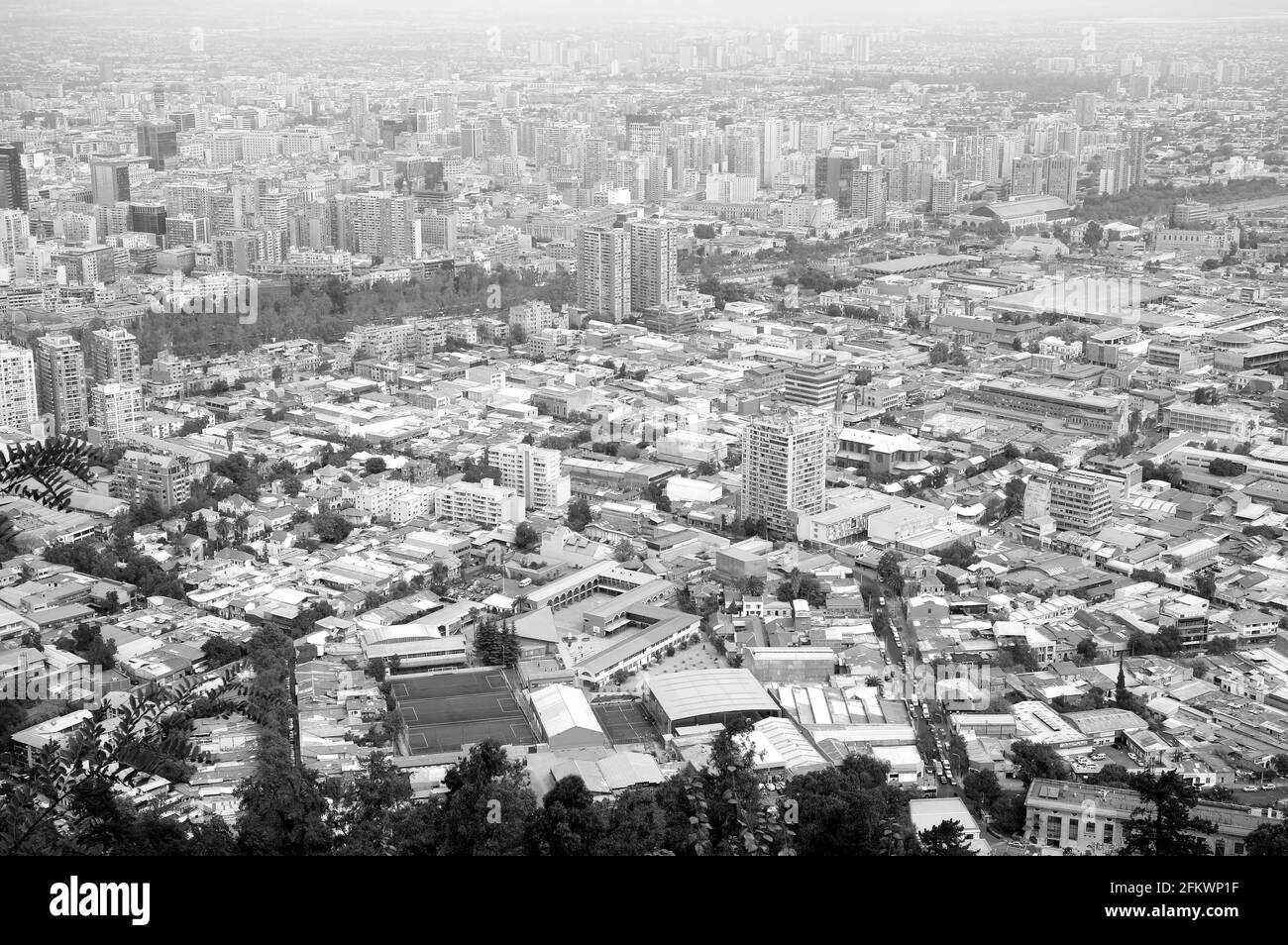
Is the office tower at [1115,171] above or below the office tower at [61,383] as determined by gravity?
above

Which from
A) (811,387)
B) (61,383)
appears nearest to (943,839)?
(811,387)

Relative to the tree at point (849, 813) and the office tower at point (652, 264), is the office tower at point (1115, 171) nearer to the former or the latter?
the office tower at point (652, 264)

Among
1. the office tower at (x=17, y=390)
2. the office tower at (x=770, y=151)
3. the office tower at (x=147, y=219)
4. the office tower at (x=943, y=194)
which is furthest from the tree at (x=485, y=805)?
the office tower at (x=770, y=151)

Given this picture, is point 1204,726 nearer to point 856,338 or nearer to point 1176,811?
point 1176,811

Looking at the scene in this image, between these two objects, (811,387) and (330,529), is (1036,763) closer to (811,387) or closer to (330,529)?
(330,529)

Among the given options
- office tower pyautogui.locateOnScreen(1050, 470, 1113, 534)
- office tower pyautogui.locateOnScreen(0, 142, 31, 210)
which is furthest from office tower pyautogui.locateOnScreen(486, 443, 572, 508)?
office tower pyautogui.locateOnScreen(0, 142, 31, 210)

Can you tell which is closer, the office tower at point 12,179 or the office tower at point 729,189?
the office tower at point 12,179
